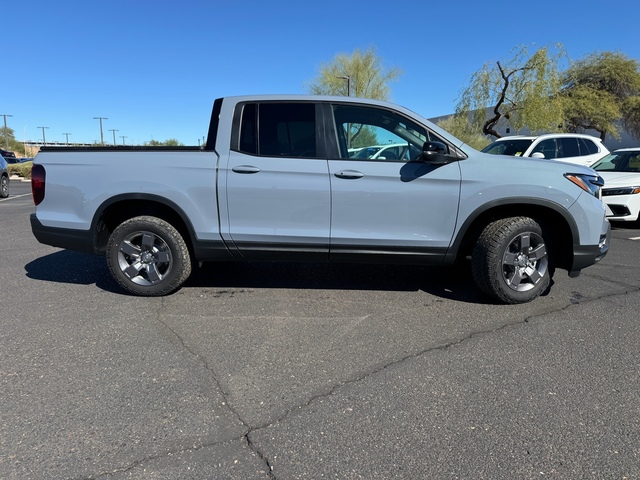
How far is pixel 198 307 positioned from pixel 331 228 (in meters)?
1.46

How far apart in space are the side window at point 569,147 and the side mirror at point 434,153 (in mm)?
8333

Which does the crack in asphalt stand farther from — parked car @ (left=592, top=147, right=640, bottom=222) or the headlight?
parked car @ (left=592, top=147, right=640, bottom=222)

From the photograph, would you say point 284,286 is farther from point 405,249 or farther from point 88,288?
point 88,288

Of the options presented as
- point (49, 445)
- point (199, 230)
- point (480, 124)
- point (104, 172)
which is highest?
point (480, 124)

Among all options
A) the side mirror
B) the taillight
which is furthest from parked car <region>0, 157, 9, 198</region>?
the side mirror

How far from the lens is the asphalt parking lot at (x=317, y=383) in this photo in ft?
7.09

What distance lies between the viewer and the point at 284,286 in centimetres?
484

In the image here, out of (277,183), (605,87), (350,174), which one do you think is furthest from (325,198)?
(605,87)

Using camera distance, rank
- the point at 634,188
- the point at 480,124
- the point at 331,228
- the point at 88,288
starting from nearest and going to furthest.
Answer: the point at 331,228, the point at 88,288, the point at 634,188, the point at 480,124

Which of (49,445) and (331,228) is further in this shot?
(331,228)

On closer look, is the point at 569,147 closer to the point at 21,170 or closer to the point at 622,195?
the point at 622,195

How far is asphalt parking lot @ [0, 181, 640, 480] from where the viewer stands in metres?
2.16

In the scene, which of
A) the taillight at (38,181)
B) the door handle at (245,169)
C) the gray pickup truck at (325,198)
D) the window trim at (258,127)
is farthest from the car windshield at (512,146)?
the taillight at (38,181)

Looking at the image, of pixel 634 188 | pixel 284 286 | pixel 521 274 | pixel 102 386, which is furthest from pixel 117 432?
pixel 634 188
